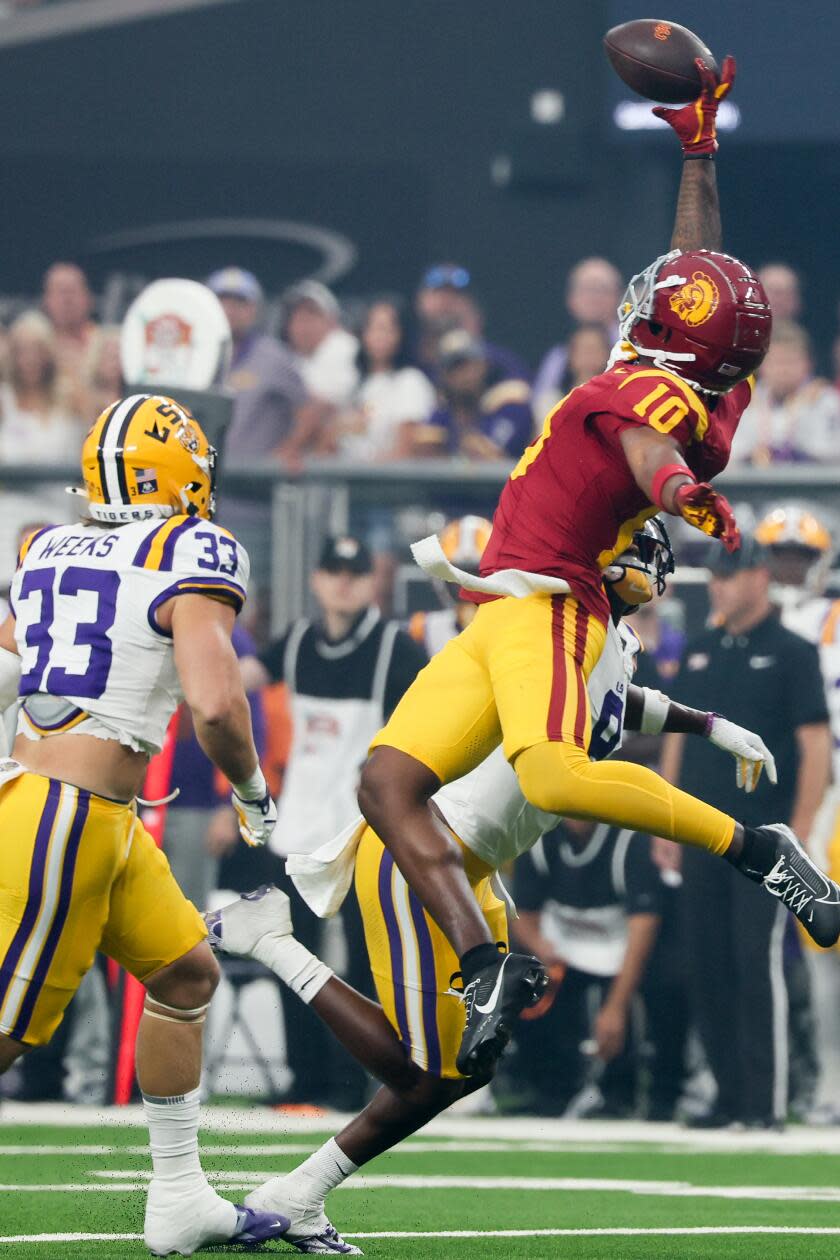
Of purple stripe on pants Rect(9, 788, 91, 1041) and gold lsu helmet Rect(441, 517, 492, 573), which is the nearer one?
purple stripe on pants Rect(9, 788, 91, 1041)

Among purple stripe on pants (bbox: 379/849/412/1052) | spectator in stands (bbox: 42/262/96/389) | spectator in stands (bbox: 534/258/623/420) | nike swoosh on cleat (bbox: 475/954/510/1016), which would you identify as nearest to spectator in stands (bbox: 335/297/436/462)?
spectator in stands (bbox: 534/258/623/420)

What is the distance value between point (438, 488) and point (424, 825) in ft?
13.8

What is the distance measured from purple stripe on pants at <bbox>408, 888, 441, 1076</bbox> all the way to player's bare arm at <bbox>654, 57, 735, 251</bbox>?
1.81 meters

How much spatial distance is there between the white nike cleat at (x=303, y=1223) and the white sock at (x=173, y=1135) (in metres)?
0.24

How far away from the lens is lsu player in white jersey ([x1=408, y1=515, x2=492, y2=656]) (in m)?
8.77

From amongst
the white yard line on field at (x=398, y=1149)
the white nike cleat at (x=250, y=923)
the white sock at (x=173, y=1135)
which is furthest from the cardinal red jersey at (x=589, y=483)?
the white yard line on field at (x=398, y=1149)

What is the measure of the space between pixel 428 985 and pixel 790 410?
6584mm

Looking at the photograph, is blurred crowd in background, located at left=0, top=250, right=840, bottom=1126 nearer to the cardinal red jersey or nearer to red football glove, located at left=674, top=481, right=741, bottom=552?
the cardinal red jersey

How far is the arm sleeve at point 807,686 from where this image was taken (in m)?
8.63

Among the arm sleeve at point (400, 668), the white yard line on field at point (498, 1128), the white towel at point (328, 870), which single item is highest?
the arm sleeve at point (400, 668)

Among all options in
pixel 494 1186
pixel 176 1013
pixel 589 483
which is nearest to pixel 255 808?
pixel 176 1013

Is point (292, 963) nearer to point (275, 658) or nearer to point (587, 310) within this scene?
point (275, 658)

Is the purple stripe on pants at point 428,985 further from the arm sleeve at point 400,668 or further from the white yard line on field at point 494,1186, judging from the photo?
the arm sleeve at point 400,668

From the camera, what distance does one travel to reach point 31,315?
11562 mm
